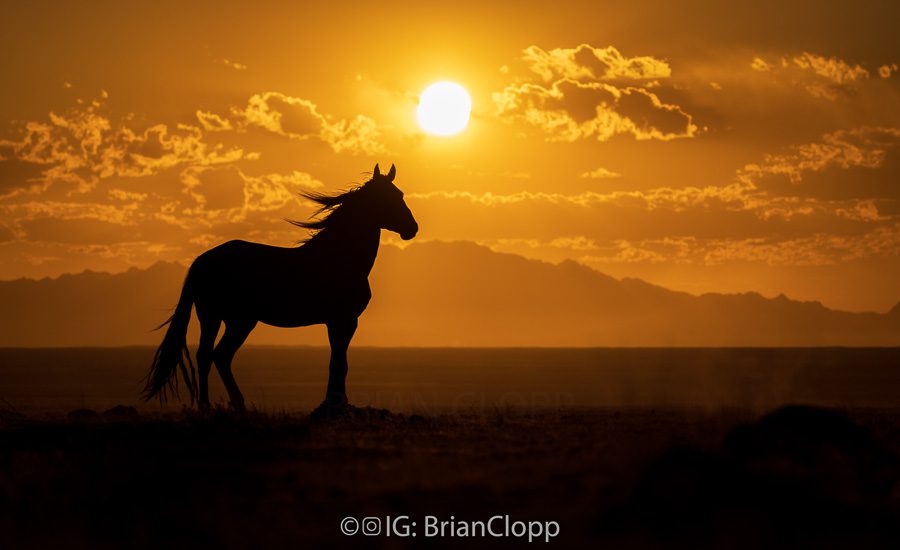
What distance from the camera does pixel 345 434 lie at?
1401 centimetres

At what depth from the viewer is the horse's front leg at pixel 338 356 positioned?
→ 1619 centimetres

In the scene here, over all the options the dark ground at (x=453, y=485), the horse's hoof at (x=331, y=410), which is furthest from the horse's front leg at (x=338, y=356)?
Answer: the dark ground at (x=453, y=485)

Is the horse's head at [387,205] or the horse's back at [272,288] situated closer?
the horse's back at [272,288]

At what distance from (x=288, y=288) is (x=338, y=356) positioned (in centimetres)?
131

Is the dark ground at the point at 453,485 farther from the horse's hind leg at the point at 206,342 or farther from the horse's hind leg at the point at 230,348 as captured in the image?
the horse's hind leg at the point at 206,342

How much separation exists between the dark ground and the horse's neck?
345cm

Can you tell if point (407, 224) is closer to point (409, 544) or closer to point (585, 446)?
point (585, 446)

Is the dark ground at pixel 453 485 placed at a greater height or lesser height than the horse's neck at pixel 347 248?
lesser

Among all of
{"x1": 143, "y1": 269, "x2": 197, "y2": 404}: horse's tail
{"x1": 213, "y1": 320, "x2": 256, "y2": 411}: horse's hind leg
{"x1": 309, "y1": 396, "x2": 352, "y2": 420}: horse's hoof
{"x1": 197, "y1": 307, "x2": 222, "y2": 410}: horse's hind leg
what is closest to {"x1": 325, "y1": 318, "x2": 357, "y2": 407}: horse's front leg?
{"x1": 309, "y1": 396, "x2": 352, "y2": 420}: horse's hoof

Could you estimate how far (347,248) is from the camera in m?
16.7

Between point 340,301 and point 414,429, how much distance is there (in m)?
2.62

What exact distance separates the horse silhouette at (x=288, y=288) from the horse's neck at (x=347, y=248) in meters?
0.02

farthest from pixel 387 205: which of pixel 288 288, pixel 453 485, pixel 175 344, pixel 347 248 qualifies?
pixel 453 485

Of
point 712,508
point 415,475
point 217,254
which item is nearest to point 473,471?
point 415,475
